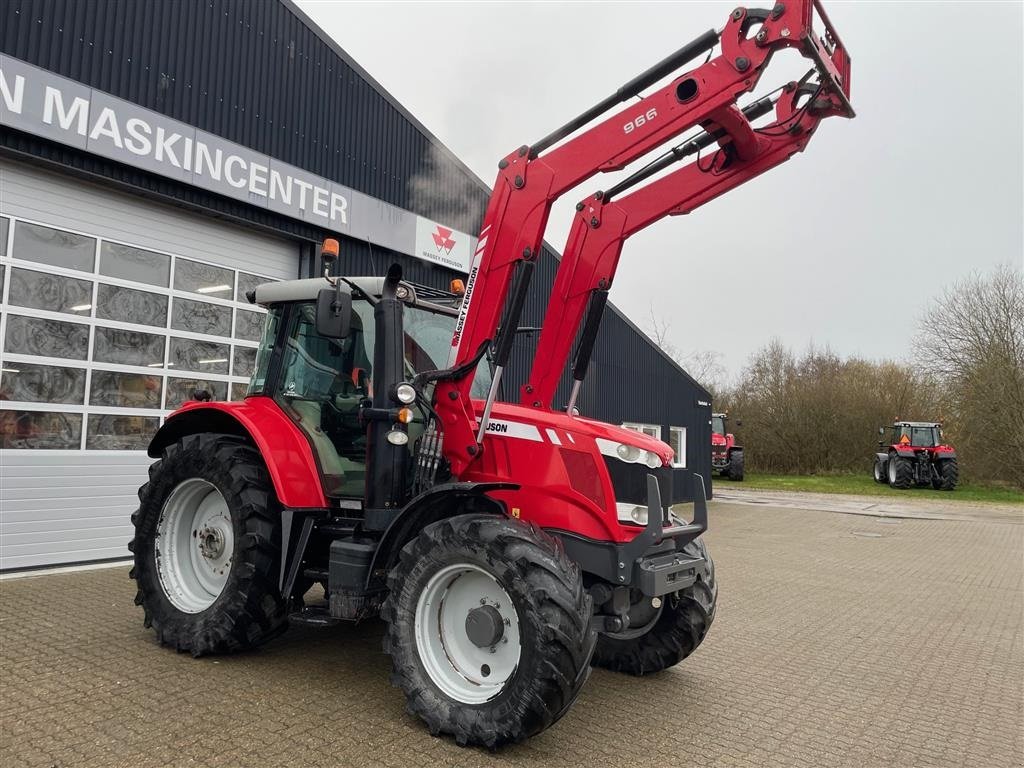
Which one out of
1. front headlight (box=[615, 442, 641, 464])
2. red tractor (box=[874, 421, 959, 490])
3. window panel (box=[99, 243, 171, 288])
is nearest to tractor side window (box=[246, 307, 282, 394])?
front headlight (box=[615, 442, 641, 464])

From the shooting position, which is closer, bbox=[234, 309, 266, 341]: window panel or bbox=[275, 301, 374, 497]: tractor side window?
bbox=[275, 301, 374, 497]: tractor side window

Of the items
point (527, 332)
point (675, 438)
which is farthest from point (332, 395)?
point (675, 438)

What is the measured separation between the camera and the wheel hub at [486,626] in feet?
11.4

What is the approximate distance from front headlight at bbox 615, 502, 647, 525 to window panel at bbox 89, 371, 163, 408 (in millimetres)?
6337

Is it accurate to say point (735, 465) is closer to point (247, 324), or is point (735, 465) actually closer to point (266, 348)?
point (247, 324)

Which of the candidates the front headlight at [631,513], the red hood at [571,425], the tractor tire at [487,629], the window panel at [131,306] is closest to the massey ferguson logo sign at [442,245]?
the window panel at [131,306]

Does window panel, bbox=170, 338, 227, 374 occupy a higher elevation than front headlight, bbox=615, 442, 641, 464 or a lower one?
higher

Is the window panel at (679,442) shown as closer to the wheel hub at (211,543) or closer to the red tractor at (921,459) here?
the red tractor at (921,459)

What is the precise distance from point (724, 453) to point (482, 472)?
89.2ft

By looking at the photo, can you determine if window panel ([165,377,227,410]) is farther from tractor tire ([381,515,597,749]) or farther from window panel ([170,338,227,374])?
tractor tire ([381,515,597,749])

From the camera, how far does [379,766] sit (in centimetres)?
312

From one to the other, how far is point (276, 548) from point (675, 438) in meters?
15.5

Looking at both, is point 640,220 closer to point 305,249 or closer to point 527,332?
point 527,332

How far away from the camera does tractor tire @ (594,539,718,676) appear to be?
4363 millimetres
